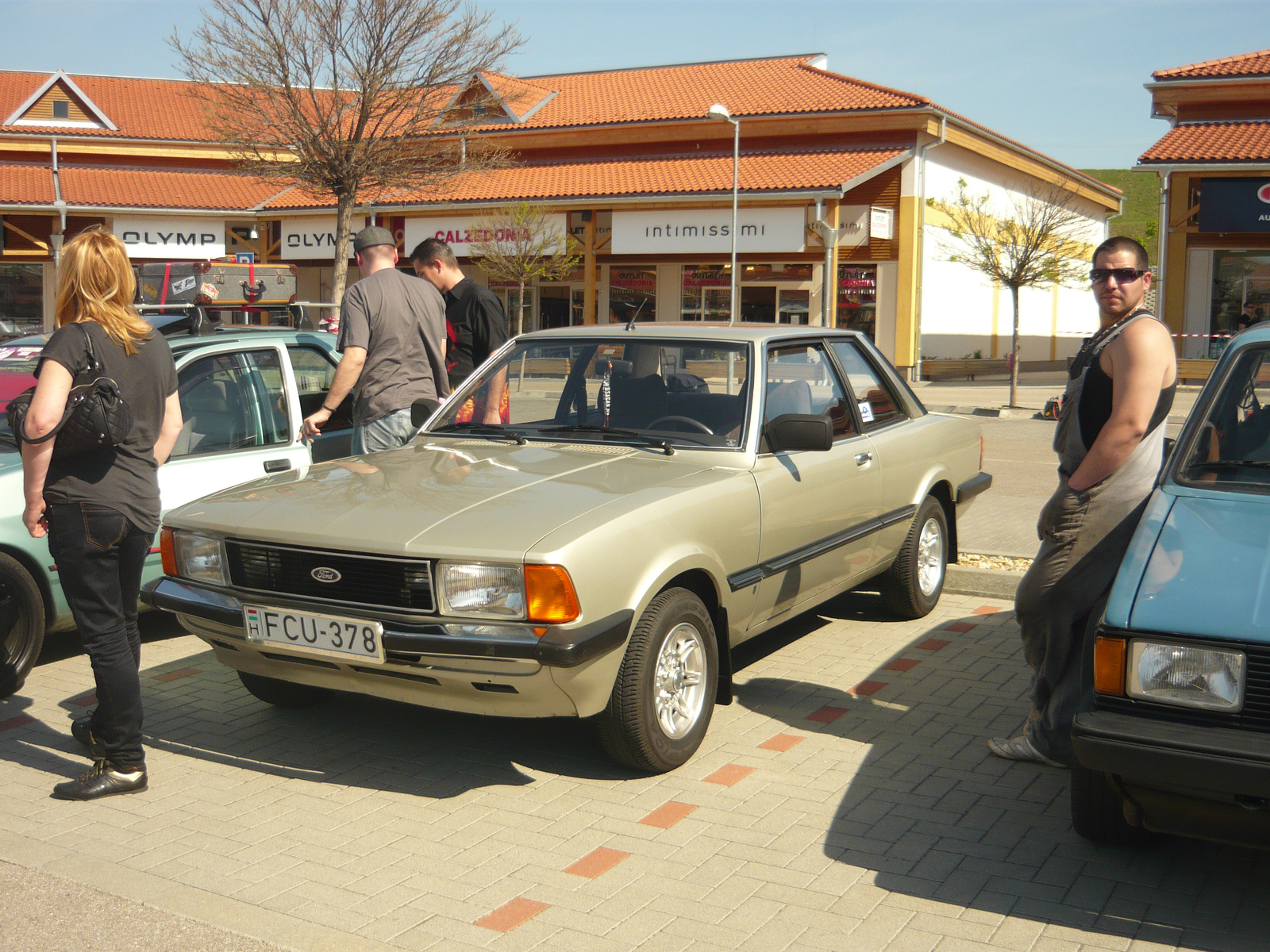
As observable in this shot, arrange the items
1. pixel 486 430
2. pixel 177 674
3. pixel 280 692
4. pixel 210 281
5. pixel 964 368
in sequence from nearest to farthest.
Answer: pixel 280 692, pixel 486 430, pixel 177 674, pixel 210 281, pixel 964 368

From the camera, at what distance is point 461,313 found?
23.4 feet

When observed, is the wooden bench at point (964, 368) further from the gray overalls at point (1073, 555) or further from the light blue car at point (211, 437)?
the gray overalls at point (1073, 555)

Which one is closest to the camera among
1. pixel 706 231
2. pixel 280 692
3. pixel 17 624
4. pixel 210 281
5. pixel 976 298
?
pixel 280 692

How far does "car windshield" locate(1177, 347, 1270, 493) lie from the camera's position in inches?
151

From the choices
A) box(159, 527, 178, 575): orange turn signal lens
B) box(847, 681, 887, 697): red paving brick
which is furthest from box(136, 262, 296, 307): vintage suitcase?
box(847, 681, 887, 697): red paving brick

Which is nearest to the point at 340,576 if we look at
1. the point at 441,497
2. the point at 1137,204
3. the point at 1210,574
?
the point at 441,497

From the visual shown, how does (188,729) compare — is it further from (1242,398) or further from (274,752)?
(1242,398)

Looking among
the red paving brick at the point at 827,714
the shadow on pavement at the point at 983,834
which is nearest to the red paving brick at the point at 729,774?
the shadow on pavement at the point at 983,834

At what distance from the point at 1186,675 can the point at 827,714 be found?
2066mm

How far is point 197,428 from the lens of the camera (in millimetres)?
6062

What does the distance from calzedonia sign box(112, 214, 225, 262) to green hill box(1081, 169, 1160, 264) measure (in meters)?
66.0

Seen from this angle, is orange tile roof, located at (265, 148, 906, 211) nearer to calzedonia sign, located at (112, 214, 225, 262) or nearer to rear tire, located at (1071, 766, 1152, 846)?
calzedonia sign, located at (112, 214, 225, 262)

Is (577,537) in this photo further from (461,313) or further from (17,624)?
(461,313)

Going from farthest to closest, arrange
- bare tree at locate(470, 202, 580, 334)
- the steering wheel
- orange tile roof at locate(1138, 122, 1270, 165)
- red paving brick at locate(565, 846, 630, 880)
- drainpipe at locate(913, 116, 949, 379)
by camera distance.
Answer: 1. bare tree at locate(470, 202, 580, 334)
2. drainpipe at locate(913, 116, 949, 379)
3. orange tile roof at locate(1138, 122, 1270, 165)
4. the steering wheel
5. red paving brick at locate(565, 846, 630, 880)
